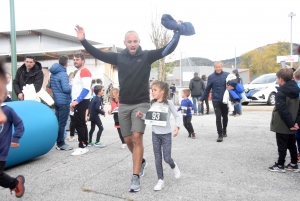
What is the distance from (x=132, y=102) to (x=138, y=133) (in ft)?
1.35

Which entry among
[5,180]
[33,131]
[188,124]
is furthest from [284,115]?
[33,131]

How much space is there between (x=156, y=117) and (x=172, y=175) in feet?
3.48

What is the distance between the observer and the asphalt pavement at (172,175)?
3648mm

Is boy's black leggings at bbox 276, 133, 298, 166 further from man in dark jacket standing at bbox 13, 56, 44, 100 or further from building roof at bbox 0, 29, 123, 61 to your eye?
building roof at bbox 0, 29, 123, 61

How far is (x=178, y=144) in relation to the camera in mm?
6770

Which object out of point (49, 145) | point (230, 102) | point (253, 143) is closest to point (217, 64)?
point (230, 102)

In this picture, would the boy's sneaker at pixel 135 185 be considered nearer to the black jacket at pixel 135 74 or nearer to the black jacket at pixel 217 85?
the black jacket at pixel 135 74

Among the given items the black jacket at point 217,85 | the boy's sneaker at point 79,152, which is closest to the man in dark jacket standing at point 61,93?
the boy's sneaker at point 79,152

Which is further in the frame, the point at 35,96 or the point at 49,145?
the point at 35,96

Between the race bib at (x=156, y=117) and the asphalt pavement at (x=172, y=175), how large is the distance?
0.84m

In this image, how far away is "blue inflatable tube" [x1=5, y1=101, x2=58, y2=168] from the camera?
192 inches

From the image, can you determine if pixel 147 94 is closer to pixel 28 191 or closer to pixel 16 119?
pixel 16 119

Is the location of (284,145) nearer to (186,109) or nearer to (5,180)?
(186,109)

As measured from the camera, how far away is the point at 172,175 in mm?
4410
